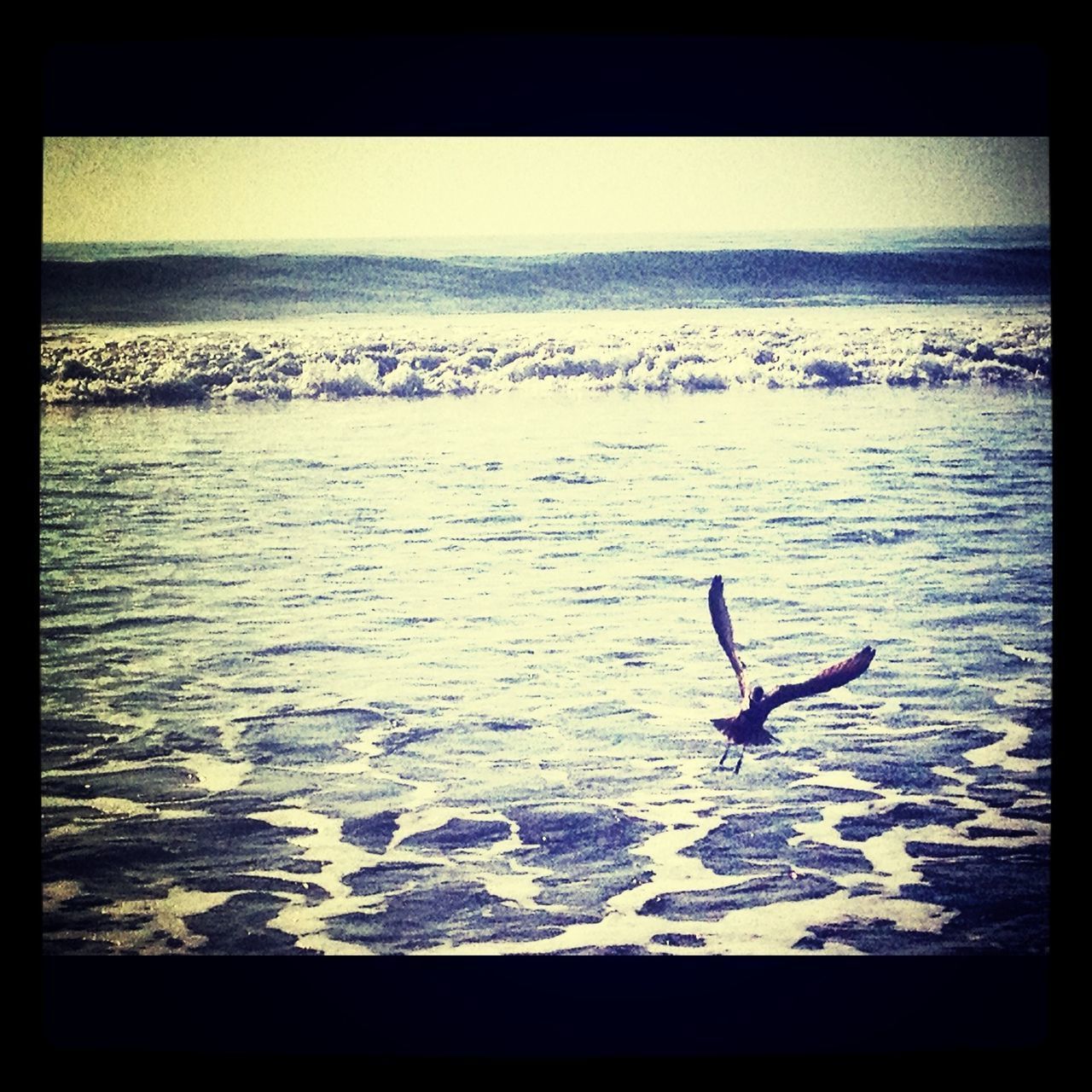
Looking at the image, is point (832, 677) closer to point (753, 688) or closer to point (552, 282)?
point (753, 688)

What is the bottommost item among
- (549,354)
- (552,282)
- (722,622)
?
(722,622)

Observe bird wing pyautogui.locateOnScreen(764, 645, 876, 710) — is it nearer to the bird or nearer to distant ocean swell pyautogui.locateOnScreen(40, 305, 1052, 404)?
the bird

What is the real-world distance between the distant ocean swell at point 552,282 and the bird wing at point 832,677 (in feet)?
2.81

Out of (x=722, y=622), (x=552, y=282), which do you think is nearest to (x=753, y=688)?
(x=722, y=622)

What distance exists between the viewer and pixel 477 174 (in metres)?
2.74

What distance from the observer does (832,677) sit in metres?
2.76

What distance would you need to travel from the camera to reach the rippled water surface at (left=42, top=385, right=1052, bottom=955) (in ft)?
8.82

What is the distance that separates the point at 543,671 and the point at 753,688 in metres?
0.50

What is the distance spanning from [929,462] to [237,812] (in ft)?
6.02

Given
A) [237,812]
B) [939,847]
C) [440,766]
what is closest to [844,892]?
[939,847]

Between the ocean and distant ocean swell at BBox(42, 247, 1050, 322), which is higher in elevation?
distant ocean swell at BBox(42, 247, 1050, 322)

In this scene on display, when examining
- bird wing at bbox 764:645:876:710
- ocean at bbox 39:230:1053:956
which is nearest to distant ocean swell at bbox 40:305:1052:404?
ocean at bbox 39:230:1053:956

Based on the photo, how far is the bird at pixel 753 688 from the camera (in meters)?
2.73
